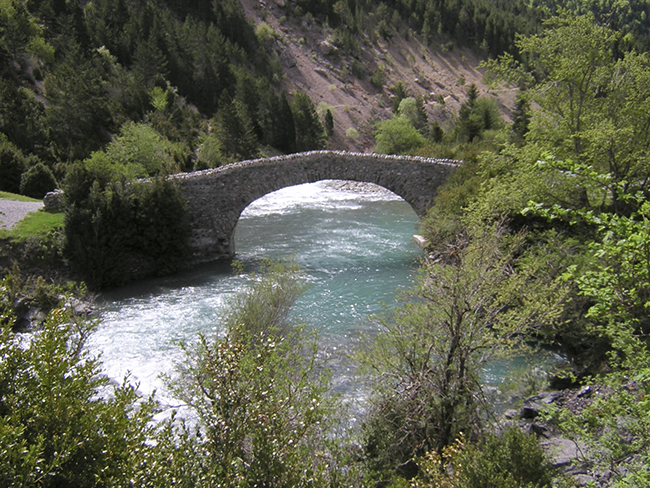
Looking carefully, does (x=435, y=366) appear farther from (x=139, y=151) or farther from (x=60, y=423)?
(x=139, y=151)

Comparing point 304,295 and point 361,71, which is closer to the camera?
point 304,295

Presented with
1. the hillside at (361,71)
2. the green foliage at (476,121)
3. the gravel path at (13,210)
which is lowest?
the gravel path at (13,210)

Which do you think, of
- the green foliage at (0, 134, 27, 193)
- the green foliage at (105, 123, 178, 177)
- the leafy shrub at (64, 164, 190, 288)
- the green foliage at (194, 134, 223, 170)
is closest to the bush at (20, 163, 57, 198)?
the green foliage at (0, 134, 27, 193)

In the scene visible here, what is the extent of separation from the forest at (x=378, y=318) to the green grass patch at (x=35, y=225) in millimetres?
524

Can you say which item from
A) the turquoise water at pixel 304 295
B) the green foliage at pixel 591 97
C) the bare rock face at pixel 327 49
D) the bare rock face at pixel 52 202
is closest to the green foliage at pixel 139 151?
the bare rock face at pixel 52 202

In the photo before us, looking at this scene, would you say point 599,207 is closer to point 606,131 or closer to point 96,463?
point 606,131

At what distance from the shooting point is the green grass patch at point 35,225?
2120 centimetres

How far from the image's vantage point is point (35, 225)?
22.2 meters

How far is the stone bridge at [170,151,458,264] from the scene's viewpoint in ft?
84.3

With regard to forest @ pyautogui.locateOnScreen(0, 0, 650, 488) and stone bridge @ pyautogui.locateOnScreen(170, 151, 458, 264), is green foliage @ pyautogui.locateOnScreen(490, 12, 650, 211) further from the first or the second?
stone bridge @ pyautogui.locateOnScreen(170, 151, 458, 264)

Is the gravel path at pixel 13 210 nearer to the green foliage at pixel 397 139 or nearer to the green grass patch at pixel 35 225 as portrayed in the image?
the green grass patch at pixel 35 225


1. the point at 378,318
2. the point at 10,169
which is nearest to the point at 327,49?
the point at 10,169

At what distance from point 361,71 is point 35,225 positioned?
223 feet

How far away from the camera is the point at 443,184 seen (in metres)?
26.8
